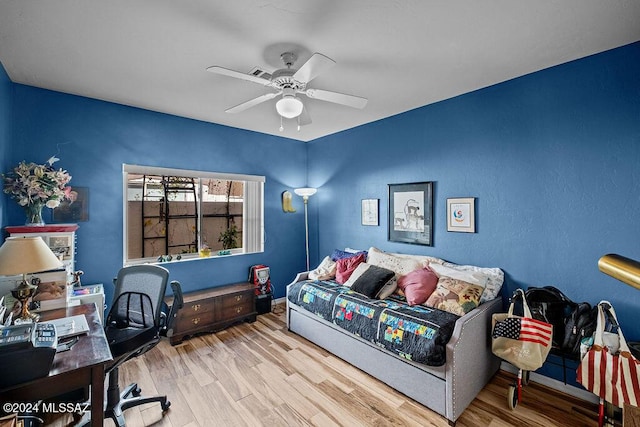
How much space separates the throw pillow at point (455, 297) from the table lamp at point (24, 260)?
114 inches

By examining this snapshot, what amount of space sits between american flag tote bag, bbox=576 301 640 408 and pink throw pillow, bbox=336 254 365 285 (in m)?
2.16

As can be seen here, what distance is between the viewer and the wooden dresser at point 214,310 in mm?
3332

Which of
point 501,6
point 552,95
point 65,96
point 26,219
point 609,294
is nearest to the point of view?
point 501,6

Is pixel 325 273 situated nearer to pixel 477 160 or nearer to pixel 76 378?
pixel 477 160

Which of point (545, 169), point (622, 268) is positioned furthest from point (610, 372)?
point (622, 268)

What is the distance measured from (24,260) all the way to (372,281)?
8.90 ft

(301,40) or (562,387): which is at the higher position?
(301,40)

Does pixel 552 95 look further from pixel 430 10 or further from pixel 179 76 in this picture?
pixel 179 76

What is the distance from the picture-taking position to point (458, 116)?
10.0ft

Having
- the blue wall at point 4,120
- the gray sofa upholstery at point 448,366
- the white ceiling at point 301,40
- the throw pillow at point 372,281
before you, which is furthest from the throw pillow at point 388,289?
the blue wall at point 4,120

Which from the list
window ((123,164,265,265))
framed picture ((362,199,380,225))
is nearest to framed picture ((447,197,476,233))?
framed picture ((362,199,380,225))

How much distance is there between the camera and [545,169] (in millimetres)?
2490

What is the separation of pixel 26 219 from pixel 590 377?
470 centimetres

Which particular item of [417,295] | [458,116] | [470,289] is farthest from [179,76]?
[470,289]
